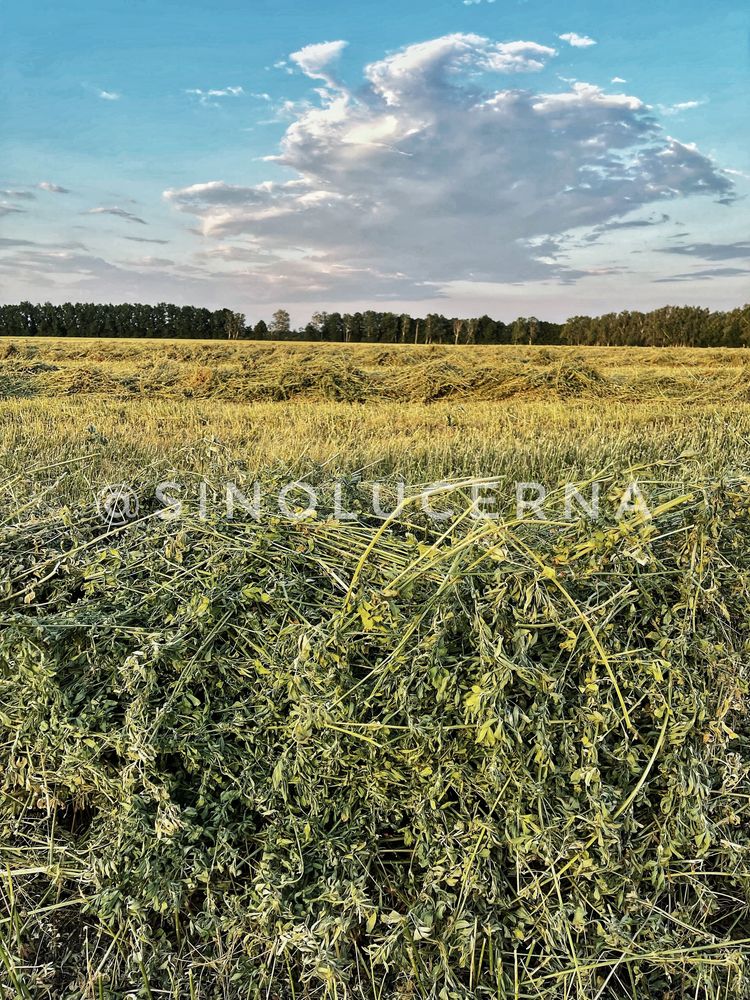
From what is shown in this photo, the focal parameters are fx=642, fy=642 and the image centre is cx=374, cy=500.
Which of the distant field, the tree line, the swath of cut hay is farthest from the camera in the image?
the tree line

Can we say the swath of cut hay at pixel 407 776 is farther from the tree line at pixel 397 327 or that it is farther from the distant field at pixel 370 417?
the tree line at pixel 397 327

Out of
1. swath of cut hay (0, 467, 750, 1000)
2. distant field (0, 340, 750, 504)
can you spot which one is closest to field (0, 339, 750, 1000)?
swath of cut hay (0, 467, 750, 1000)

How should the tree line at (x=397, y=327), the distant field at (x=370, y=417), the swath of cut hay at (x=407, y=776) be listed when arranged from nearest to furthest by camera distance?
the swath of cut hay at (x=407, y=776), the distant field at (x=370, y=417), the tree line at (x=397, y=327)

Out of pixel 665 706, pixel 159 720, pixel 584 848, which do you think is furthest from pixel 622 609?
pixel 159 720

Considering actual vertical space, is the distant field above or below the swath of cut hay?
above

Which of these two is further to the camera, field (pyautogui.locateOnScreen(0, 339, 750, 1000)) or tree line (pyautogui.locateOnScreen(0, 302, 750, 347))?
tree line (pyautogui.locateOnScreen(0, 302, 750, 347))

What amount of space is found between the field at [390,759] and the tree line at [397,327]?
30.8 meters

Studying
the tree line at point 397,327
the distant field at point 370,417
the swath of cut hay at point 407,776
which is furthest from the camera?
the tree line at point 397,327

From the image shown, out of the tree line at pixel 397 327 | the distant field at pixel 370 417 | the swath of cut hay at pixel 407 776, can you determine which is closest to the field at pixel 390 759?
the swath of cut hay at pixel 407 776

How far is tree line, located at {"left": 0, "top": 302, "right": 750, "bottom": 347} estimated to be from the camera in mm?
35312

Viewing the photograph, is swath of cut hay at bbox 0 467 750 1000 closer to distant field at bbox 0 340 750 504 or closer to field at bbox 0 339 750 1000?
field at bbox 0 339 750 1000

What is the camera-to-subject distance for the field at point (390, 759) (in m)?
1.51

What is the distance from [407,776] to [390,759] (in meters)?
0.06

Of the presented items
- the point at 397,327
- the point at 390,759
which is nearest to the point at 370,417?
the point at 390,759
